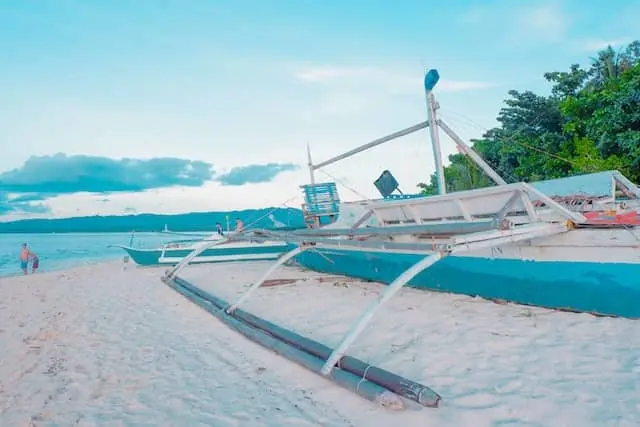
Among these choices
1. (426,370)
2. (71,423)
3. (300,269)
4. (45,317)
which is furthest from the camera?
(300,269)

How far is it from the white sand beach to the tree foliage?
557 cm

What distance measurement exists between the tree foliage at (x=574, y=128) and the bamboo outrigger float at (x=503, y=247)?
4030 mm

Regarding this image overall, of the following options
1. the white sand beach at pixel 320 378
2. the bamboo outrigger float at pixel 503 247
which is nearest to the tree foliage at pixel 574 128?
the bamboo outrigger float at pixel 503 247

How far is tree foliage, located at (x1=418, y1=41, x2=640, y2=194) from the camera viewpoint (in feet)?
39.4

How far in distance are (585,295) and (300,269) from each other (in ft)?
23.3

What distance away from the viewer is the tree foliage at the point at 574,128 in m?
12.0

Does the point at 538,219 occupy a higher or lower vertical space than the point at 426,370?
higher

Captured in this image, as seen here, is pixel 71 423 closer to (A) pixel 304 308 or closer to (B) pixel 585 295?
(A) pixel 304 308

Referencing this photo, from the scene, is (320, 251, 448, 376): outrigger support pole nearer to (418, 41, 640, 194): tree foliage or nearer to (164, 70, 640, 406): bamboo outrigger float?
(164, 70, 640, 406): bamboo outrigger float

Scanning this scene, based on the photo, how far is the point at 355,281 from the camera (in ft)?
26.7

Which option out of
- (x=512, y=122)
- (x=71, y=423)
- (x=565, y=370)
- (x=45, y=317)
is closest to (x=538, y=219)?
(x=565, y=370)

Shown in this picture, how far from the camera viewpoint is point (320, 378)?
3471 millimetres

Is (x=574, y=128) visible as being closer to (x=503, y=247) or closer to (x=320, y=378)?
(x=503, y=247)

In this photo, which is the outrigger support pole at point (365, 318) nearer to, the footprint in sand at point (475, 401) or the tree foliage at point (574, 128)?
the footprint in sand at point (475, 401)
